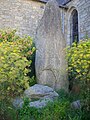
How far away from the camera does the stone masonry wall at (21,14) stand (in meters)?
12.2

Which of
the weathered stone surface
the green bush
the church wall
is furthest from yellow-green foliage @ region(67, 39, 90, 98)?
the church wall

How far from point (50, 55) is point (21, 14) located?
21.0ft

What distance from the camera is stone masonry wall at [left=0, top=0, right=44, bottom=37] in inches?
479

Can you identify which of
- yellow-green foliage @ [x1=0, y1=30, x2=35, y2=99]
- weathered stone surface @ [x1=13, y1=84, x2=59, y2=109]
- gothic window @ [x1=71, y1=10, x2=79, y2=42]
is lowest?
weathered stone surface @ [x1=13, y1=84, x2=59, y2=109]

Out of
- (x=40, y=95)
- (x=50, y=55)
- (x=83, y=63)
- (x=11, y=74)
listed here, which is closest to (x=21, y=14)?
(x=50, y=55)

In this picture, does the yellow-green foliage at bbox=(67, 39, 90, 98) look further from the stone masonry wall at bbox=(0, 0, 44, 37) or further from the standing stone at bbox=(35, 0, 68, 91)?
the stone masonry wall at bbox=(0, 0, 44, 37)

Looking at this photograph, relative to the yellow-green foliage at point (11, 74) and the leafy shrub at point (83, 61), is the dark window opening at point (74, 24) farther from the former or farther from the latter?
the yellow-green foliage at point (11, 74)

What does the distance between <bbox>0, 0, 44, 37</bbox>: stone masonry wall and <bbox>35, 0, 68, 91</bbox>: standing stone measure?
5.20 metres

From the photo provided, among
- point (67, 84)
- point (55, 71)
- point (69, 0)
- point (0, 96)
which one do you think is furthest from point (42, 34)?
point (69, 0)

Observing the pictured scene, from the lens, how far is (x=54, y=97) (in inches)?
227

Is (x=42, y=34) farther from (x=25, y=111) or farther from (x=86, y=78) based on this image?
(x=25, y=111)

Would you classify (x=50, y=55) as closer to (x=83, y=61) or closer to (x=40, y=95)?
(x=40, y=95)

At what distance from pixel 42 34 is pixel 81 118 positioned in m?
3.25

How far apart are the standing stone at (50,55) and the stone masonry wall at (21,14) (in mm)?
5205
